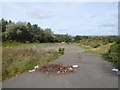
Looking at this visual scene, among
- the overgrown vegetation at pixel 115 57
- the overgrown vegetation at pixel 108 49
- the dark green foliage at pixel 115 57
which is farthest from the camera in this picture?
the overgrown vegetation at pixel 108 49

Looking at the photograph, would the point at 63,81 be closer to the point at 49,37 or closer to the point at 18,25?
the point at 18,25

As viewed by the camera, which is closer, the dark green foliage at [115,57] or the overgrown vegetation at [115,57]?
the overgrown vegetation at [115,57]

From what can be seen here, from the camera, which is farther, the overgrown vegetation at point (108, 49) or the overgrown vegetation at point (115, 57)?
the overgrown vegetation at point (108, 49)

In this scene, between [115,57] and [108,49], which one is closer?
[115,57]

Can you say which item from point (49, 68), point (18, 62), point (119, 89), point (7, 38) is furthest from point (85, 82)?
point (7, 38)

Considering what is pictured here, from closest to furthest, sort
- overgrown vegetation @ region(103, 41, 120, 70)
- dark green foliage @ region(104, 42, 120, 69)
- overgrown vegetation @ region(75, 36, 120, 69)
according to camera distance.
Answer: overgrown vegetation @ region(103, 41, 120, 70) → dark green foliage @ region(104, 42, 120, 69) → overgrown vegetation @ region(75, 36, 120, 69)

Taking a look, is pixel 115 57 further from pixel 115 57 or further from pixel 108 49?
pixel 108 49

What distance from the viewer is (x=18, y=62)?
48.7ft

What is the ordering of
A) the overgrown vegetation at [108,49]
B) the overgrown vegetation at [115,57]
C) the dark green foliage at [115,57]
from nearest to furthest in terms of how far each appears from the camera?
the overgrown vegetation at [115,57]
the dark green foliage at [115,57]
the overgrown vegetation at [108,49]

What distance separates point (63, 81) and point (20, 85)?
2193 mm

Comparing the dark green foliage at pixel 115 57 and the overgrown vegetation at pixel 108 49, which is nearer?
the dark green foliage at pixel 115 57

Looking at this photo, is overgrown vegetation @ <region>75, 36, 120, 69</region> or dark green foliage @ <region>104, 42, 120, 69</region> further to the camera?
overgrown vegetation @ <region>75, 36, 120, 69</region>

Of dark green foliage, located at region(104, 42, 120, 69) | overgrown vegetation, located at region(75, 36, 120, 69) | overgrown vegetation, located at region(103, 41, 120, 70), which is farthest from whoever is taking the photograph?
overgrown vegetation, located at region(75, 36, 120, 69)

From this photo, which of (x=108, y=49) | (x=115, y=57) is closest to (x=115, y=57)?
(x=115, y=57)
